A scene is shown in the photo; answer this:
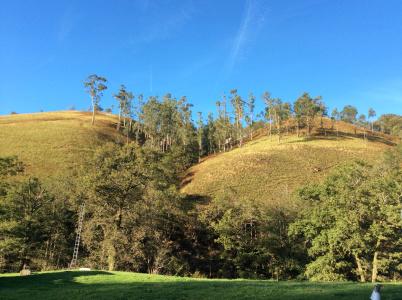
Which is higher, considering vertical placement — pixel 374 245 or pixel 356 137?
pixel 356 137

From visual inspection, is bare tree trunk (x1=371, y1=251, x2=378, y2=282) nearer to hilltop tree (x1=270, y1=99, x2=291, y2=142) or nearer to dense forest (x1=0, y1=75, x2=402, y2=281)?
dense forest (x1=0, y1=75, x2=402, y2=281)

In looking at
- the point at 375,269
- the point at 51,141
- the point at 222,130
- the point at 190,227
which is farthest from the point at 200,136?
A: the point at 375,269

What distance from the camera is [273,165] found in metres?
107

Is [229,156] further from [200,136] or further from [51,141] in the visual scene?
[51,141]

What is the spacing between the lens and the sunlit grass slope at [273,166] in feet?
304

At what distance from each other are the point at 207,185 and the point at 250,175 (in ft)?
44.3

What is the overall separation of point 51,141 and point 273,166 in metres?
69.8

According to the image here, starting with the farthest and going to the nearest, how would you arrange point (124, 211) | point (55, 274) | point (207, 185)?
1. point (207, 185)
2. point (124, 211)
3. point (55, 274)

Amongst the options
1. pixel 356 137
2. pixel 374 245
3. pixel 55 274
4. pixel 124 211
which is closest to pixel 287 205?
pixel 374 245

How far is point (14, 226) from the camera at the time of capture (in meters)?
45.6

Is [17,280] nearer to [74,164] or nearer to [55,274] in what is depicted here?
[55,274]

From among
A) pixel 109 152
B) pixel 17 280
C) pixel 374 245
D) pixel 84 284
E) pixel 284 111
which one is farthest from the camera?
pixel 284 111

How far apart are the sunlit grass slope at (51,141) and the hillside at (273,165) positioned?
33152 millimetres

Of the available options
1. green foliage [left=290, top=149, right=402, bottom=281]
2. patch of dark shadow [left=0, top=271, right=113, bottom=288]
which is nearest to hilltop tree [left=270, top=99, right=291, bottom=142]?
green foliage [left=290, top=149, right=402, bottom=281]
